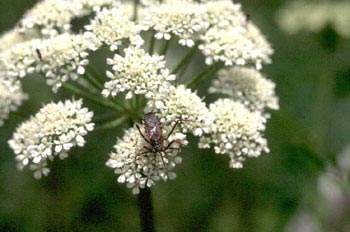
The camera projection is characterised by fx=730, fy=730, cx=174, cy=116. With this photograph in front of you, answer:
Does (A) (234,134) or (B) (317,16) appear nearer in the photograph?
(A) (234,134)

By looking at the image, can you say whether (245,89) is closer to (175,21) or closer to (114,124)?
(175,21)


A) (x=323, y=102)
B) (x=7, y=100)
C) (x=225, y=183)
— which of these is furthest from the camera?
(x=225, y=183)

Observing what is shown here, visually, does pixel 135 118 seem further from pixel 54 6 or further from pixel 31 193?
pixel 31 193

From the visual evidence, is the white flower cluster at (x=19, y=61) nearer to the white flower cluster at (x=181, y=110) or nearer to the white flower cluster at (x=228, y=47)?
the white flower cluster at (x=181, y=110)

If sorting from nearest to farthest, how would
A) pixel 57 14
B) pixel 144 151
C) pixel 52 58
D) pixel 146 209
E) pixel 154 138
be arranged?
pixel 154 138 → pixel 144 151 → pixel 146 209 → pixel 52 58 → pixel 57 14

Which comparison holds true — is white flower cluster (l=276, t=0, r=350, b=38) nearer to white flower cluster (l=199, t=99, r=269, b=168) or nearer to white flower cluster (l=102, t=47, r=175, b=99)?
white flower cluster (l=199, t=99, r=269, b=168)

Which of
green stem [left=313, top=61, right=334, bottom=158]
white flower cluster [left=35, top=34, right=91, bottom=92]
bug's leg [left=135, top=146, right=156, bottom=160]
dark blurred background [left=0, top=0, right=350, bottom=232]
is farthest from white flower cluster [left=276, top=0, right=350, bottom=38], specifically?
bug's leg [left=135, top=146, right=156, bottom=160]

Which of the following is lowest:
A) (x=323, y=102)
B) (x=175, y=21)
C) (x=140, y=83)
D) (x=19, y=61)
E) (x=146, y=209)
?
(x=146, y=209)

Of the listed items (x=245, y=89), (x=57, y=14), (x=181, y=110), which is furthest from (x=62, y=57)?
(x=245, y=89)
